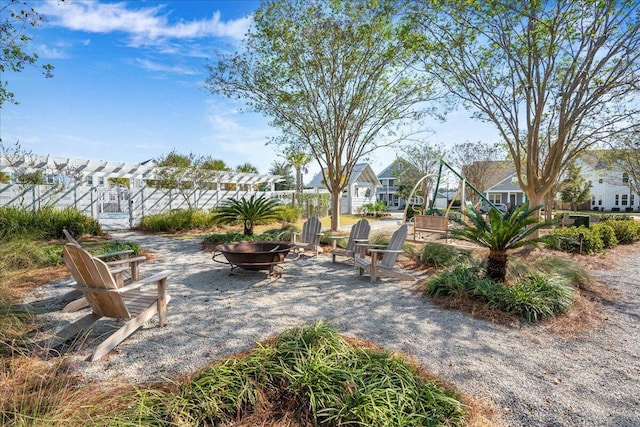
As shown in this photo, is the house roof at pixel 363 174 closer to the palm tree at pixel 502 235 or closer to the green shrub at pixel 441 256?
the green shrub at pixel 441 256

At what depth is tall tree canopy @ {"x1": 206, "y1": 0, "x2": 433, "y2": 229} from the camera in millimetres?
9984

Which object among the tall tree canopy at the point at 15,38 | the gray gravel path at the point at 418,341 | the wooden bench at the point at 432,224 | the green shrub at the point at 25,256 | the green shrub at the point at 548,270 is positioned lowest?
the gray gravel path at the point at 418,341

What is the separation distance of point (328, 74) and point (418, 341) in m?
9.63

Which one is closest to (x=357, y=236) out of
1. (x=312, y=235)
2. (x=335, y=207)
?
(x=312, y=235)

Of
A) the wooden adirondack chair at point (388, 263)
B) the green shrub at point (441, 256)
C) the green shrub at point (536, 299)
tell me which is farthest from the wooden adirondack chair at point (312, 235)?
the green shrub at point (536, 299)

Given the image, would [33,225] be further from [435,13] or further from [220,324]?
[435,13]

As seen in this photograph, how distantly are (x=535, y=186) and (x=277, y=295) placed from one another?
7716mm

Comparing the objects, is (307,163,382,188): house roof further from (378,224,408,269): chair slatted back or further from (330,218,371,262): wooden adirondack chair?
(378,224,408,269): chair slatted back

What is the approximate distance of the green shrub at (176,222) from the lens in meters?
13.8

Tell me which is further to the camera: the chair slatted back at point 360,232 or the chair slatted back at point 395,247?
the chair slatted back at point 360,232

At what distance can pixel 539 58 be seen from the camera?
820cm

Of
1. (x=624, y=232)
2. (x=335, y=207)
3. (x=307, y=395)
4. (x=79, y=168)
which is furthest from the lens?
(x=79, y=168)

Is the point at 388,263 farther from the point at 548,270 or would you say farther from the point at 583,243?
the point at 583,243

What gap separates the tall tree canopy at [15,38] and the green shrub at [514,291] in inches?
345
